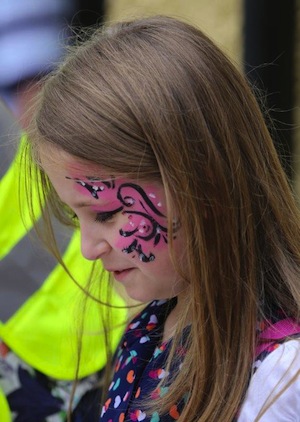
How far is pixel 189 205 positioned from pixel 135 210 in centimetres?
9

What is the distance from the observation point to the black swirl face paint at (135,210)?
4.11ft

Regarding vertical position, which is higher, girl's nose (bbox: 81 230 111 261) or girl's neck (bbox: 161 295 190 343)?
girl's nose (bbox: 81 230 111 261)

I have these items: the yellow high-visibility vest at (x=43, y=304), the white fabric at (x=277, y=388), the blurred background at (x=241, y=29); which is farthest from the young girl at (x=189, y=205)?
the blurred background at (x=241, y=29)

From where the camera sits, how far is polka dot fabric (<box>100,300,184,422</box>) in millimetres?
1306

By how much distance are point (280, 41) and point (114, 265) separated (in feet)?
6.04

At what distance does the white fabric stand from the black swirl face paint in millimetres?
227

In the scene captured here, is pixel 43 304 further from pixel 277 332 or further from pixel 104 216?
pixel 277 332

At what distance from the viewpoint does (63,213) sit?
1562mm

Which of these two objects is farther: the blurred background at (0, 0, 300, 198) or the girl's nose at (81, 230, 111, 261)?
the blurred background at (0, 0, 300, 198)

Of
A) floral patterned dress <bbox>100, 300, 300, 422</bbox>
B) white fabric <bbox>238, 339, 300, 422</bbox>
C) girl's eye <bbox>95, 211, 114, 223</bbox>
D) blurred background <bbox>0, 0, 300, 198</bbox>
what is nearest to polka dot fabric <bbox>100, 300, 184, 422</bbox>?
floral patterned dress <bbox>100, 300, 300, 422</bbox>

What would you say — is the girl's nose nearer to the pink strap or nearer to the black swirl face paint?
the black swirl face paint

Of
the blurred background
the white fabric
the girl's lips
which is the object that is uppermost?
the blurred background

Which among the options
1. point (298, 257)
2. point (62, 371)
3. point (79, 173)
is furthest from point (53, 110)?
point (62, 371)

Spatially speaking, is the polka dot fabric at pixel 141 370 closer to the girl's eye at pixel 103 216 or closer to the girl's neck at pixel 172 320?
the girl's neck at pixel 172 320
